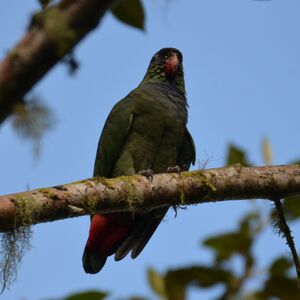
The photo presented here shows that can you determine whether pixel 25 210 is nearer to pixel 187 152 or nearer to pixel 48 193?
pixel 48 193

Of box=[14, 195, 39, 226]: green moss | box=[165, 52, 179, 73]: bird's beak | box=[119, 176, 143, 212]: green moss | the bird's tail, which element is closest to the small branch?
box=[119, 176, 143, 212]: green moss

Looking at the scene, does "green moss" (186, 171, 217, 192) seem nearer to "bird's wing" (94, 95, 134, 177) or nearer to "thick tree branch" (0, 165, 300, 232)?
"thick tree branch" (0, 165, 300, 232)

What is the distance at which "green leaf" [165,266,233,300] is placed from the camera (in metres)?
2.29

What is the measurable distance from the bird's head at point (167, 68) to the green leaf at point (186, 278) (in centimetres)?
271

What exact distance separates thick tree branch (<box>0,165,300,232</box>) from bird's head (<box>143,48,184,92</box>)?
184 cm

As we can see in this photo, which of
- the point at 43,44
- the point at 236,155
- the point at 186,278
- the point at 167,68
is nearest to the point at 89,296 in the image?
the point at 186,278

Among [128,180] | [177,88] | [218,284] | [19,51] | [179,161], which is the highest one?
[177,88]

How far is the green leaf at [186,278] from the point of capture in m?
2.29

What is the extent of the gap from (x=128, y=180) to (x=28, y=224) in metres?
0.67

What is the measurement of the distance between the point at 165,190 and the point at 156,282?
587 millimetres

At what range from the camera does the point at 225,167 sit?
318 centimetres

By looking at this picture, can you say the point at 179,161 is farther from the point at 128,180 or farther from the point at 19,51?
the point at 19,51

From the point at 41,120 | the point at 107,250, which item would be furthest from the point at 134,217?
the point at 41,120

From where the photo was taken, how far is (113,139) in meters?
4.18
